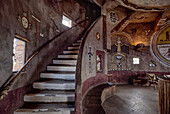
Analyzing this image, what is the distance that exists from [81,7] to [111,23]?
2.18 metres

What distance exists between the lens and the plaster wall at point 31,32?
1.94m

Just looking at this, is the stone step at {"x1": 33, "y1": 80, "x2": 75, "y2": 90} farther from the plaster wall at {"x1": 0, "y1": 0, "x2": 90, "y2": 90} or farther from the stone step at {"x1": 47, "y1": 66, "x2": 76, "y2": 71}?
the stone step at {"x1": 47, "y1": 66, "x2": 76, "y2": 71}

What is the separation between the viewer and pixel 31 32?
2766 millimetres

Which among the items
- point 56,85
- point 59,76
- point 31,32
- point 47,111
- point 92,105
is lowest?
point 92,105

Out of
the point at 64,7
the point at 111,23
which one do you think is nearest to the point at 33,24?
the point at 64,7

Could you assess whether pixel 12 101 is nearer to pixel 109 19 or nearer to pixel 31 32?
pixel 31 32

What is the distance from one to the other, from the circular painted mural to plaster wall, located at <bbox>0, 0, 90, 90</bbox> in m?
7.05

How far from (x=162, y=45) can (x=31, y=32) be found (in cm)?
923

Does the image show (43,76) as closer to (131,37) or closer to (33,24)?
(33,24)

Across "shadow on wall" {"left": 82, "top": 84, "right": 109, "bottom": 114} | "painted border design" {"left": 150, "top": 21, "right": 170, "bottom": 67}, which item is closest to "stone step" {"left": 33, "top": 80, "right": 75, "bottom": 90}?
"shadow on wall" {"left": 82, "top": 84, "right": 109, "bottom": 114}

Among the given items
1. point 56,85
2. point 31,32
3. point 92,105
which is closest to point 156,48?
point 92,105

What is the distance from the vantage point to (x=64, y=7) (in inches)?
195

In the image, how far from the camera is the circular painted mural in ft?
25.9

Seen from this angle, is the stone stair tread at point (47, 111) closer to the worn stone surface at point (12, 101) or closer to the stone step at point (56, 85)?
the worn stone surface at point (12, 101)
